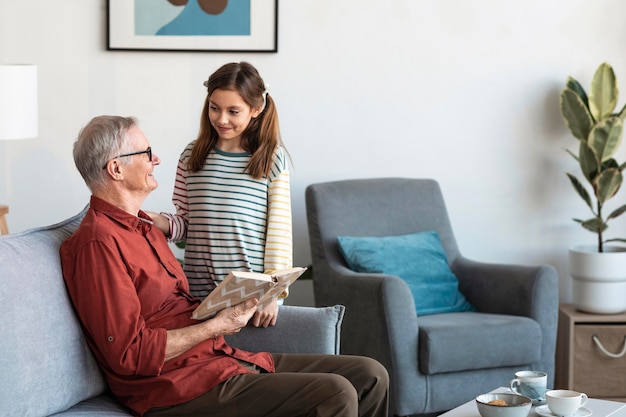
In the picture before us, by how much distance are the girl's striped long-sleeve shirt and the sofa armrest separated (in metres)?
0.16

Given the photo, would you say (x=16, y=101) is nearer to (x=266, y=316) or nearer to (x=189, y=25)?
(x=189, y=25)

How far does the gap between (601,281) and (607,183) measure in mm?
410

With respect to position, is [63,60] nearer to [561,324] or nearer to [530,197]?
[530,197]

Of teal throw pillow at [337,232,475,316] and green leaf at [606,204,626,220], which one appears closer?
teal throw pillow at [337,232,475,316]

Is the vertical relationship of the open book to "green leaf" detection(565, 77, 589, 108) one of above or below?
below

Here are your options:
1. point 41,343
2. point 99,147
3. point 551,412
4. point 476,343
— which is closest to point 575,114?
point 476,343

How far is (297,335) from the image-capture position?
8.85 ft

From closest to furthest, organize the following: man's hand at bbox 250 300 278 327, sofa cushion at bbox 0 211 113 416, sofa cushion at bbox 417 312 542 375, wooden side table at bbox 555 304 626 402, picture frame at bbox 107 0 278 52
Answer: sofa cushion at bbox 0 211 113 416 → man's hand at bbox 250 300 278 327 → sofa cushion at bbox 417 312 542 375 → wooden side table at bbox 555 304 626 402 → picture frame at bbox 107 0 278 52

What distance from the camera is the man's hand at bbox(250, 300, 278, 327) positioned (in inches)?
105

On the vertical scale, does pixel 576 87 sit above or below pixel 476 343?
above

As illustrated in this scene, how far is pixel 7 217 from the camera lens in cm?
411

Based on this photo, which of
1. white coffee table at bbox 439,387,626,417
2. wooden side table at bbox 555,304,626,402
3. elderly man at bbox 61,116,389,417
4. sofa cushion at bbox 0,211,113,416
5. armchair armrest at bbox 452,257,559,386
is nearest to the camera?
sofa cushion at bbox 0,211,113,416

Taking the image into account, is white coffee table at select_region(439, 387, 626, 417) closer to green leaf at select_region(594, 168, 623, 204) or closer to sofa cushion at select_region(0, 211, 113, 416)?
sofa cushion at select_region(0, 211, 113, 416)

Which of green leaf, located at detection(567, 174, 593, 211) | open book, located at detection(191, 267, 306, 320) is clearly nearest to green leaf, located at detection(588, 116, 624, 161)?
green leaf, located at detection(567, 174, 593, 211)
